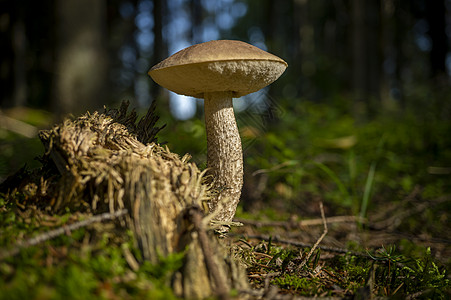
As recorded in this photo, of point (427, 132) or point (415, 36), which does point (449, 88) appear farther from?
point (415, 36)

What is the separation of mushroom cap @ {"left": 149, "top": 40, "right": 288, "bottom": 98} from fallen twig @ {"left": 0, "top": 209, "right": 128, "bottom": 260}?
2.27 feet

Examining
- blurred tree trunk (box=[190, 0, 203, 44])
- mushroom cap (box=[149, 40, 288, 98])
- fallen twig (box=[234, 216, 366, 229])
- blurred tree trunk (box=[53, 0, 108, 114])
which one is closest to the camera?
mushroom cap (box=[149, 40, 288, 98])

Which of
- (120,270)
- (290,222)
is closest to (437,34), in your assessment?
(290,222)

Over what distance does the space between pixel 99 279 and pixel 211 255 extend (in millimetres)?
332

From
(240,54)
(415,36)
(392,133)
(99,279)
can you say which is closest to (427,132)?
(392,133)

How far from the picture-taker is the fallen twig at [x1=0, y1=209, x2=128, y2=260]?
0.77 m

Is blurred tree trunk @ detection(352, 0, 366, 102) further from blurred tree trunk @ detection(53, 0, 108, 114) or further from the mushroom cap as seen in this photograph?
the mushroom cap

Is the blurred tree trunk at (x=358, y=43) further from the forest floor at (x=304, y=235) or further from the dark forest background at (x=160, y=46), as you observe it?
the forest floor at (x=304, y=235)

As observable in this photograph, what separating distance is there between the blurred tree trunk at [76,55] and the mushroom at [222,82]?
3.12 metres

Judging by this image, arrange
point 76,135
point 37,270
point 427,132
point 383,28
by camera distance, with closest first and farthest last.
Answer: point 37,270
point 76,135
point 427,132
point 383,28

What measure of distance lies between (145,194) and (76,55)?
161 inches

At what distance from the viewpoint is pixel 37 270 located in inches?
29.1

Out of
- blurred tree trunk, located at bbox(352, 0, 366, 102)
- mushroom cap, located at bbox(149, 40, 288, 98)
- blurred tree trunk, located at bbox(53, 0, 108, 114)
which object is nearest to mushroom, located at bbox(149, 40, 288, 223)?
mushroom cap, located at bbox(149, 40, 288, 98)

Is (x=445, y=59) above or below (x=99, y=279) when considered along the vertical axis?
above
